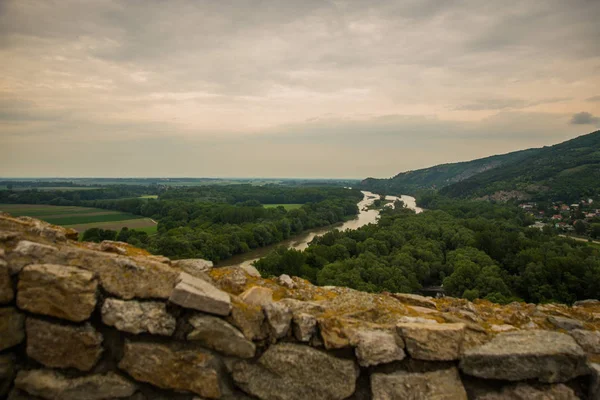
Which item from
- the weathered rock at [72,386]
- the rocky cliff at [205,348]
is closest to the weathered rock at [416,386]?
the rocky cliff at [205,348]

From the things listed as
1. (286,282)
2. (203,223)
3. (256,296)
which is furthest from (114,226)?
(256,296)

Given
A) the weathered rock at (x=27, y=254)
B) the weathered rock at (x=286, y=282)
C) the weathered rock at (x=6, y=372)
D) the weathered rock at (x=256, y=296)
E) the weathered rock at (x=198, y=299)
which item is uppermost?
the weathered rock at (x=27, y=254)

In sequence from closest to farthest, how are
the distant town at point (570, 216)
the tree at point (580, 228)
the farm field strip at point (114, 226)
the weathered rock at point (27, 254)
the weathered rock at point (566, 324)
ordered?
the weathered rock at point (27, 254)
the weathered rock at point (566, 324)
the farm field strip at point (114, 226)
the tree at point (580, 228)
the distant town at point (570, 216)

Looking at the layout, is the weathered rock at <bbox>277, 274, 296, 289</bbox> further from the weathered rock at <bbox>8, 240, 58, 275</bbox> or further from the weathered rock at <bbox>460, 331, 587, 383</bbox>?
the weathered rock at <bbox>8, 240, 58, 275</bbox>

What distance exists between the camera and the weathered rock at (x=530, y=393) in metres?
3.93

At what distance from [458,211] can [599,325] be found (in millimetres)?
76667

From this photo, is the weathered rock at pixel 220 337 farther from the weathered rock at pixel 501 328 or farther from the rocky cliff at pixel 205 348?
the weathered rock at pixel 501 328

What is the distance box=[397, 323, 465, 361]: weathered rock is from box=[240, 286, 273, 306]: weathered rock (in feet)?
6.52

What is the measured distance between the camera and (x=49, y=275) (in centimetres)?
382

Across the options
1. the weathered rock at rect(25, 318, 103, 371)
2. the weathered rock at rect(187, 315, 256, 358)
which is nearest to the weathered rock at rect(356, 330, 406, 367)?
the weathered rock at rect(187, 315, 256, 358)

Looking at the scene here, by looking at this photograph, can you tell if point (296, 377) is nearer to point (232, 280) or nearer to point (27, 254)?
point (232, 280)

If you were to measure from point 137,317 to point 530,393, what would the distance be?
→ 4987mm

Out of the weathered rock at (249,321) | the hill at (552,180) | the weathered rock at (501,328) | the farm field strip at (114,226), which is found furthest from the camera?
the hill at (552,180)

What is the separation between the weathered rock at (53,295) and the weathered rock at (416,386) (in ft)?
12.2
